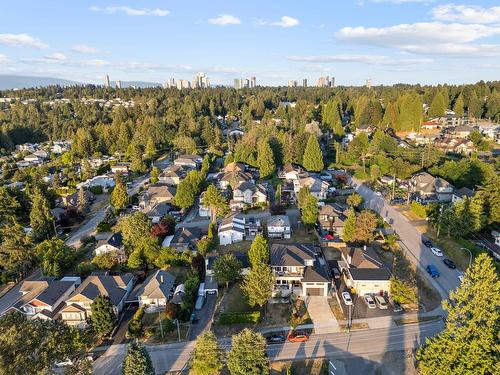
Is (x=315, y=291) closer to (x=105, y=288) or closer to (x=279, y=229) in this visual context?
(x=279, y=229)

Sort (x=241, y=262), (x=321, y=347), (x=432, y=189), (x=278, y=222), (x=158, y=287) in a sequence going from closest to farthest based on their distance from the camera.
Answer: (x=321, y=347) → (x=158, y=287) → (x=241, y=262) → (x=278, y=222) → (x=432, y=189)

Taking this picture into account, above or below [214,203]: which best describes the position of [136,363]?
below

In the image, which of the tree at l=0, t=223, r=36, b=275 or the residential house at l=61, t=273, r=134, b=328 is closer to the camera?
the residential house at l=61, t=273, r=134, b=328

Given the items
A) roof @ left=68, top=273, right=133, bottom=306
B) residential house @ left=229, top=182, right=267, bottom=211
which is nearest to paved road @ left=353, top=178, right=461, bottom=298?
residential house @ left=229, top=182, right=267, bottom=211

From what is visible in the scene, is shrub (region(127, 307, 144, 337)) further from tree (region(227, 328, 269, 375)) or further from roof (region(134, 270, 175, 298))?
tree (region(227, 328, 269, 375))

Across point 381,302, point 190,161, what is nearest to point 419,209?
point 381,302

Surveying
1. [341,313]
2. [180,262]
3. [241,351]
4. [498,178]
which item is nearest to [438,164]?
[498,178]

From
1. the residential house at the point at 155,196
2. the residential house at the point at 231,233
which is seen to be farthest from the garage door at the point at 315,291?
the residential house at the point at 155,196
